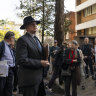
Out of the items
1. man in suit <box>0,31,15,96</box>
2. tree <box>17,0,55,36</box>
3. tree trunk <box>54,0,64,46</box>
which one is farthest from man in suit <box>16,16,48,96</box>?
tree <box>17,0,55,36</box>

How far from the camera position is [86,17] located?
41.5m

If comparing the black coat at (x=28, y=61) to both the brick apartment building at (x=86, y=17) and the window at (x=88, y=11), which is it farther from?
the window at (x=88, y=11)

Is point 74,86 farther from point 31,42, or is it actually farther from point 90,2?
point 90,2

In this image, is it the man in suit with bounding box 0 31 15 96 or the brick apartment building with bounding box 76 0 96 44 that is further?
the brick apartment building with bounding box 76 0 96 44

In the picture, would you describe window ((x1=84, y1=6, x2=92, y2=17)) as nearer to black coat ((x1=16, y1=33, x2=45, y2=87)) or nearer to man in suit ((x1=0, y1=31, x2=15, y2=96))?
man in suit ((x1=0, y1=31, x2=15, y2=96))

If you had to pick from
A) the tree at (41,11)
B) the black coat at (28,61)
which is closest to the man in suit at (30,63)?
the black coat at (28,61)

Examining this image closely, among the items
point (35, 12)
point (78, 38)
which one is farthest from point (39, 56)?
point (35, 12)

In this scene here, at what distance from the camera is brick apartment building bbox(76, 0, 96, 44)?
3872cm

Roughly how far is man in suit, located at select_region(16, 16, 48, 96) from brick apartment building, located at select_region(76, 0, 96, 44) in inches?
1300

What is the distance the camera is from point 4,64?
5.43 m

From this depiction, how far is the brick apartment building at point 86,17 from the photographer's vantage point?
38719 mm

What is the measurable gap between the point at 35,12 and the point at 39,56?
23.2 metres

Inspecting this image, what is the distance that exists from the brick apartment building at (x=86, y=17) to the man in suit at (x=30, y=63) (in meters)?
33.0

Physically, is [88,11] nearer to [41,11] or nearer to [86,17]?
[86,17]
